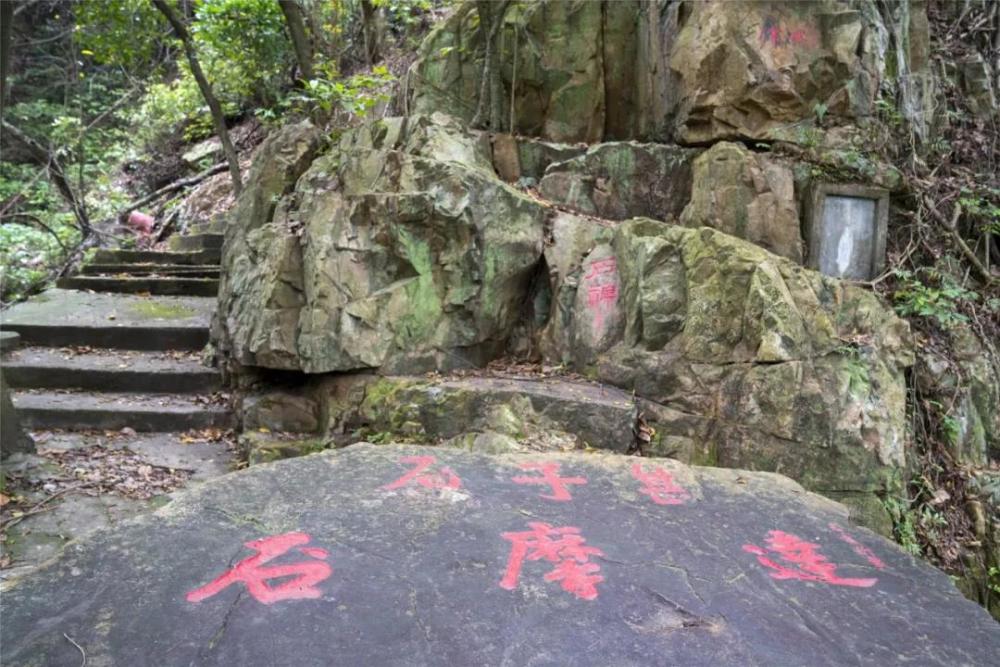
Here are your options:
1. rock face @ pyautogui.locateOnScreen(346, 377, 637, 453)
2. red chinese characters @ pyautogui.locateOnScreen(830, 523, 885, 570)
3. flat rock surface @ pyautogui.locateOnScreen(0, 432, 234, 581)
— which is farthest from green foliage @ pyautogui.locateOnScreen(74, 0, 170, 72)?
red chinese characters @ pyautogui.locateOnScreen(830, 523, 885, 570)

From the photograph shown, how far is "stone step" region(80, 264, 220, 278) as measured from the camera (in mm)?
8320

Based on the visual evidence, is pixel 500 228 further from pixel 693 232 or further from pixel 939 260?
pixel 939 260

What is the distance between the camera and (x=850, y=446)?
4.15m

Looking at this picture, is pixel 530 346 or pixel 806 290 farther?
pixel 530 346

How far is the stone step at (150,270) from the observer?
8320mm

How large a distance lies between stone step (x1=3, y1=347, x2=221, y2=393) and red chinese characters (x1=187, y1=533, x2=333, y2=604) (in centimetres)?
443

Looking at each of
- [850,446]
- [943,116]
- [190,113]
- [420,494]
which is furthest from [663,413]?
[190,113]

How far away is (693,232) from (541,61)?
9.22 ft

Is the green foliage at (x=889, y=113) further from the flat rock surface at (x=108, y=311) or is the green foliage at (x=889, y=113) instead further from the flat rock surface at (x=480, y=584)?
the flat rock surface at (x=108, y=311)

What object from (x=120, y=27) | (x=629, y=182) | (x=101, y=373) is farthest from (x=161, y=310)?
(x=629, y=182)

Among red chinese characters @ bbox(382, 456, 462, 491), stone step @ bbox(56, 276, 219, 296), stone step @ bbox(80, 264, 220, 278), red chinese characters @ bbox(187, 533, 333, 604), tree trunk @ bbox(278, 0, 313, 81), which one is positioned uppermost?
tree trunk @ bbox(278, 0, 313, 81)

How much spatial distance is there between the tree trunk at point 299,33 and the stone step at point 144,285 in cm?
280

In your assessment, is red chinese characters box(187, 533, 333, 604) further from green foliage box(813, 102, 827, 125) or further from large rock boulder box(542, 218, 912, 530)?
green foliage box(813, 102, 827, 125)

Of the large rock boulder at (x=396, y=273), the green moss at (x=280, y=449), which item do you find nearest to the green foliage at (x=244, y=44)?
the large rock boulder at (x=396, y=273)
